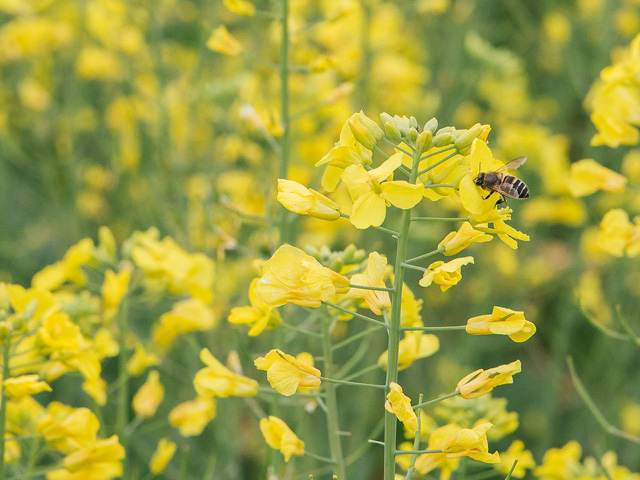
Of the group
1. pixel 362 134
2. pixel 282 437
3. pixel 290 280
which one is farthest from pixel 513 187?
pixel 282 437

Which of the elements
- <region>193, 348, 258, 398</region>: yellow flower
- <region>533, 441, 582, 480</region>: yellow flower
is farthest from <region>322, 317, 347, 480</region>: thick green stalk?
<region>533, 441, 582, 480</region>: yellow flower

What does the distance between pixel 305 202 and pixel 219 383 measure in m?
0.59

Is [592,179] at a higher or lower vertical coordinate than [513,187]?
lower

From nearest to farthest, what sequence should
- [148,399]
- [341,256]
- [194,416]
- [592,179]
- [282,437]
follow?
[282,437]
[341,256]
[194,416]
[148,399]
[592,179]

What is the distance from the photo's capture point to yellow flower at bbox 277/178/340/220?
53.7 inches

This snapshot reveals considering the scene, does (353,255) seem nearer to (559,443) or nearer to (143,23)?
(559,443)

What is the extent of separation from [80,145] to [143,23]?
1.30 metres

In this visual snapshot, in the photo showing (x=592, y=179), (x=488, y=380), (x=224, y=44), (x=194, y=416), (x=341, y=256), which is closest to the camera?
(x=488, y=380)

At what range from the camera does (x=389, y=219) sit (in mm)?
3922

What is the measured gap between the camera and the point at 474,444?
1339 millimetres

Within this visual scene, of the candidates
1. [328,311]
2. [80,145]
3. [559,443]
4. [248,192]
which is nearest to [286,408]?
[248,192]

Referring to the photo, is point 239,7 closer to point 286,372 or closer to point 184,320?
point 184,320

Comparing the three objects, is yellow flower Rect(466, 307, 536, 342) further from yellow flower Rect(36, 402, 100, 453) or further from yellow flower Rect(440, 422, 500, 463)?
yellow flower Rect(36, 402, 100, 453)

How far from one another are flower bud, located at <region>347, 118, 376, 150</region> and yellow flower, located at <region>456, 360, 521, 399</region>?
476 mm
